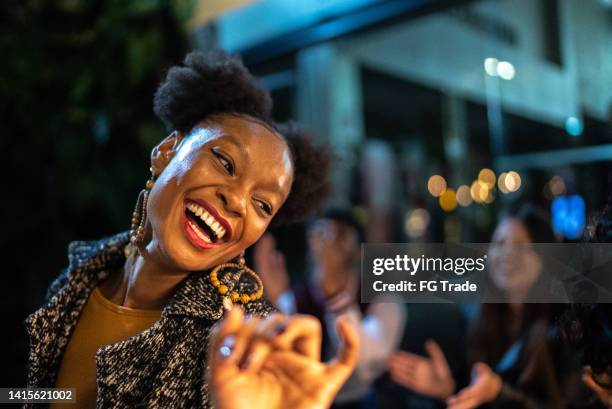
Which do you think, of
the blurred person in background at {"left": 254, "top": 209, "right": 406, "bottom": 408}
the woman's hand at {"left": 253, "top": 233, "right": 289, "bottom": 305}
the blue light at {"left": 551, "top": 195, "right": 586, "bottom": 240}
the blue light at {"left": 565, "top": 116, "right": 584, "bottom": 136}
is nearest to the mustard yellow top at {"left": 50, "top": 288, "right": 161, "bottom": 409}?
the blurred person in background at {"left": 254, "top": 209, "right": 406, "bottom": 408}

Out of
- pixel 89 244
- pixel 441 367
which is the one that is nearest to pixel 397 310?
pixel 441 367

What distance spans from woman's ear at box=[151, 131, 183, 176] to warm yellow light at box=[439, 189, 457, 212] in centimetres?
204

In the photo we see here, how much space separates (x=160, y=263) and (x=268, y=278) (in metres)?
1.12

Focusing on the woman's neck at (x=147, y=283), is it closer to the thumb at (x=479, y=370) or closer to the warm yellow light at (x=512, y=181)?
the thumb at (x=479, y=370)

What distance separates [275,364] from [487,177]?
6.79 ft

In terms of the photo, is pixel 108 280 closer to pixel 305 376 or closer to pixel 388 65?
pixel 305 376

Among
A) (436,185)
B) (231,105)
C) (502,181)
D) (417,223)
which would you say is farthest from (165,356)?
(436,185)

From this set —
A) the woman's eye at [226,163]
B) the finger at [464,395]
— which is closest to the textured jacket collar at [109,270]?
the woman's eye at [226,163]

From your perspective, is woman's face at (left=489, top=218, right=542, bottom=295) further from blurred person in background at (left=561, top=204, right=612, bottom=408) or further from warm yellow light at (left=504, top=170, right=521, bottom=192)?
warm yellow light at (left=504, top=170, right=521, bottom=192)

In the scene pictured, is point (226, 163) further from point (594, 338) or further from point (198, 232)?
point (594, 338)

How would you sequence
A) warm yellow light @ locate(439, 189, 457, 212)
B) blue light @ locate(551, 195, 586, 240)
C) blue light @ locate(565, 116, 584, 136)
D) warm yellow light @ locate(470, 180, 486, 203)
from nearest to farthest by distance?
blue light @ locate(551, 195, 586, 240) → blue light @ locate(565, 116, 584, 136) → warm yellow light @ locate(470, 180, 486, 203) → warm yellow light @ locate(439, 189, 457, 212)

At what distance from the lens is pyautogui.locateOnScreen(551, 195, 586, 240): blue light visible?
5.38 ft

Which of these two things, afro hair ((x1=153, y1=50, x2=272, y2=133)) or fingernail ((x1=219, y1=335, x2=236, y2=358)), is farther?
afro hair ((x1=153, y1=50, x2=272, y2=133))

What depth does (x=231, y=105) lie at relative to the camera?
1.14 meters
